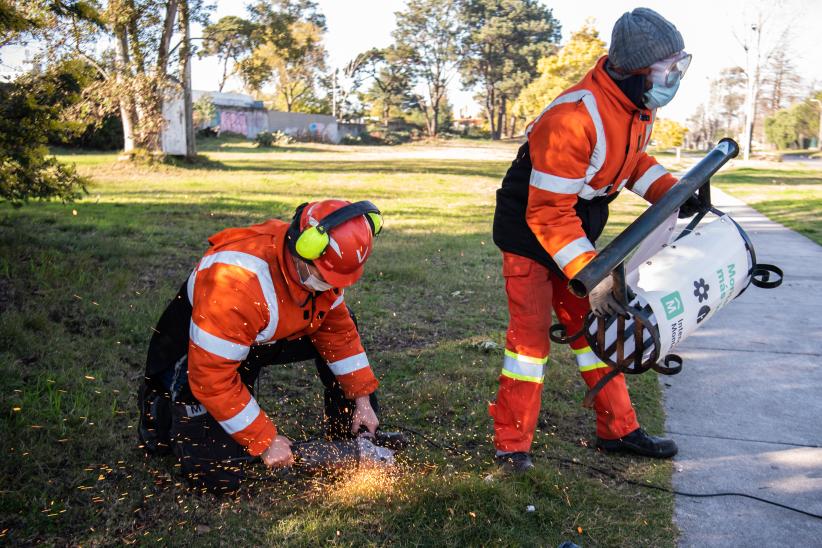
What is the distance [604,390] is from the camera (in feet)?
12.1

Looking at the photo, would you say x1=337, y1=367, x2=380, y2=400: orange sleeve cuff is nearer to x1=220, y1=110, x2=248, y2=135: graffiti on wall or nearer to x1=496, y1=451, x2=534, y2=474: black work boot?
x1=496, y1=451, x2=534, y2=474: black work boot

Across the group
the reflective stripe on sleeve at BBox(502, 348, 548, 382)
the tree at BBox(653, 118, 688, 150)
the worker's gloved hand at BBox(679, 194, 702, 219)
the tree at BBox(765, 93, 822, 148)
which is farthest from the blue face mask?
the tree at BBox(765, 93, 822, 148)

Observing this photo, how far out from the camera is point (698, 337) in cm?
583

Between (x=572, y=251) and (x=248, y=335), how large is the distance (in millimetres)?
1369

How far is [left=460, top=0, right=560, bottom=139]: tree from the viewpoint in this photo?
2739 inches

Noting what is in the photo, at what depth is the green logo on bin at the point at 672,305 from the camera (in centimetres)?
294

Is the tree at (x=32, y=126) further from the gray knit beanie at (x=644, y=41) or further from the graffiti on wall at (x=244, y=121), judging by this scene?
the graffiti on wall at (x=244, y=121)

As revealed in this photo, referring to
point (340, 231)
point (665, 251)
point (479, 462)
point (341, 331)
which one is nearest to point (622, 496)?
point (479, 462)

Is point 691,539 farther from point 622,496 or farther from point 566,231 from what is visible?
point 566,231

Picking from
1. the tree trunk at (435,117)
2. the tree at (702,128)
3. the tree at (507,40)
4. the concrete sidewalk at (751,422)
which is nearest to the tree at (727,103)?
the tree at (702,128)

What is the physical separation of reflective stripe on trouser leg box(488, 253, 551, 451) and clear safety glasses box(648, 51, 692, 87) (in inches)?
37.6

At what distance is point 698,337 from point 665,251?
9.91 feet

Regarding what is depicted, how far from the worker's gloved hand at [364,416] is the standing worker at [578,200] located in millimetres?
599

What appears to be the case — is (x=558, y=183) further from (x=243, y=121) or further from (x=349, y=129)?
(x=349, y=129)
